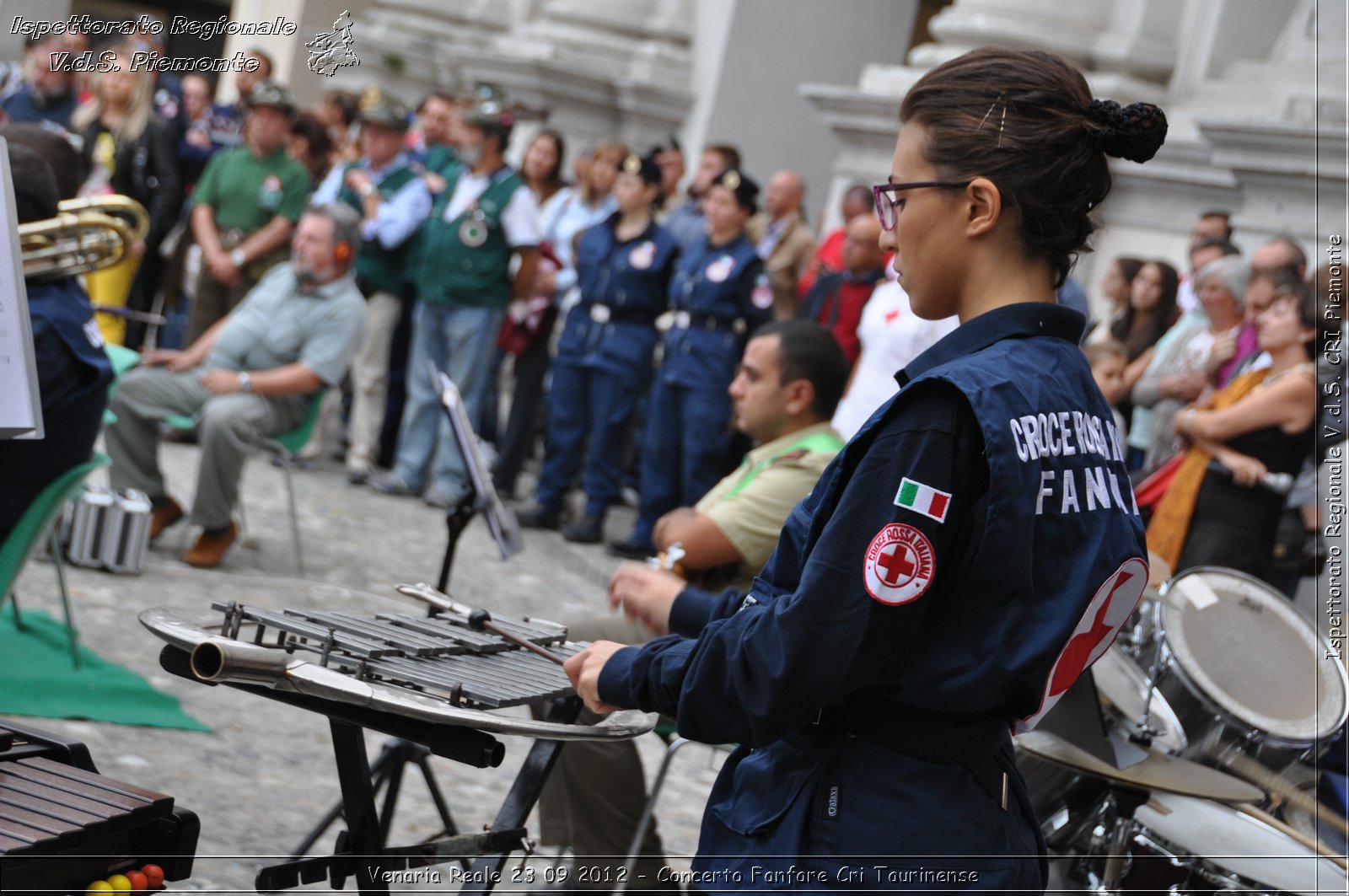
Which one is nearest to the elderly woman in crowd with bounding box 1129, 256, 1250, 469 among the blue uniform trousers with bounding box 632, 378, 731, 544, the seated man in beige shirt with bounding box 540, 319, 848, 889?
the blue uniform trousers with bounding box 632, 378, 731, 544

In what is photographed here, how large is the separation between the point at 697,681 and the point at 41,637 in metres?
3.89

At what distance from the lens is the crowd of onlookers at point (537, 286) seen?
7.19 metres

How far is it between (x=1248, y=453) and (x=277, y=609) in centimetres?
345

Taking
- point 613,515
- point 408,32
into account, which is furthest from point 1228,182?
point 408,32

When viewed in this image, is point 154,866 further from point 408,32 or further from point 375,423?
point 408,32

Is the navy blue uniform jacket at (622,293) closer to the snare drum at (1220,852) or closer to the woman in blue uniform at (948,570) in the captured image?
the snare drum at (1220,852)

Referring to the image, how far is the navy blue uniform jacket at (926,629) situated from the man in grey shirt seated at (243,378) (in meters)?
4.96

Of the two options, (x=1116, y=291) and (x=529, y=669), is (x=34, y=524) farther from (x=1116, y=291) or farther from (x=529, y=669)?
(x=1116, y=291)

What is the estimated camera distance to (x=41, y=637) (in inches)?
207

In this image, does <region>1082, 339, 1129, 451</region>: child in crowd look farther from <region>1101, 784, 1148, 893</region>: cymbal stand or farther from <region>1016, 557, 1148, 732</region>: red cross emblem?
<region>1016, 557, 1148, 732</region>: red cross emblem

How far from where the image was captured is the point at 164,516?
22.8ft

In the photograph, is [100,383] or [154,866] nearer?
[154,866]

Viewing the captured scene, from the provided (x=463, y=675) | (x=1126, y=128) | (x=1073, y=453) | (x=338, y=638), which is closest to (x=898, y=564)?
(x=1073, y=453)

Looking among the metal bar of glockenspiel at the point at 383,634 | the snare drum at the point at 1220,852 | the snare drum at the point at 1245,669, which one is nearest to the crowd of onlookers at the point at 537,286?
the snare drum at the point at 1245,669
